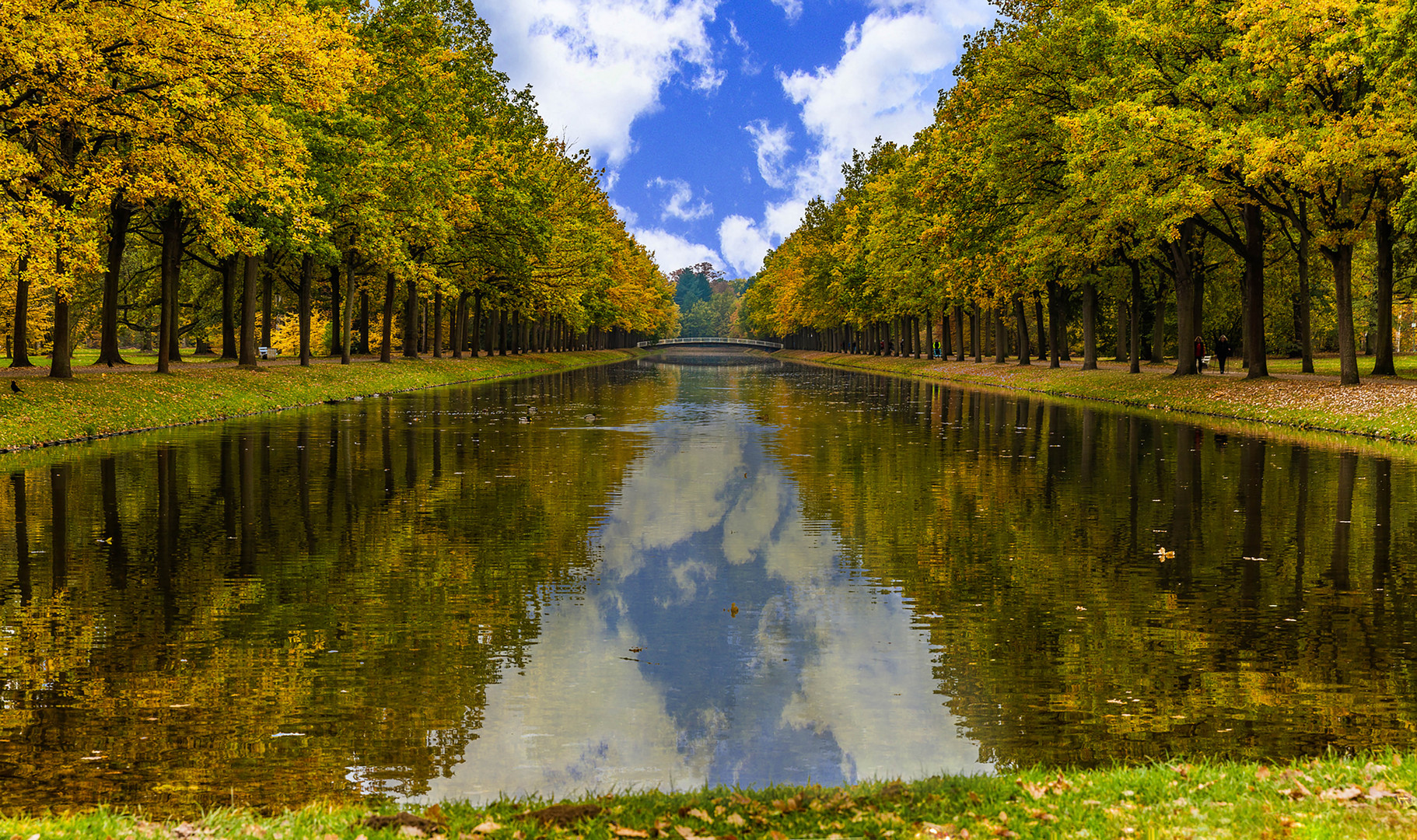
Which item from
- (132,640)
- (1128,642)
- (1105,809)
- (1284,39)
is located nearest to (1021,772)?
(1105,809)

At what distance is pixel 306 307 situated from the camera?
43.4 meters

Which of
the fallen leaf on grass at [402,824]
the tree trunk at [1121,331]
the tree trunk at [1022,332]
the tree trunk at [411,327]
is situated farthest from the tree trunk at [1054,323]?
the fallen leaf on grass at [402,824]

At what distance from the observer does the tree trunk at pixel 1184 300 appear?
39.2 meters

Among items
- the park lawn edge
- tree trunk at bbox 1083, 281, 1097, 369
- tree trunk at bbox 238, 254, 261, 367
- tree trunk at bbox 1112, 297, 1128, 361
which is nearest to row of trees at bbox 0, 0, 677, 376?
tree trunk at bbox 238, 254, 261, 367

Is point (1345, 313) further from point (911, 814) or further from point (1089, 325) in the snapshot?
point (911, 814)

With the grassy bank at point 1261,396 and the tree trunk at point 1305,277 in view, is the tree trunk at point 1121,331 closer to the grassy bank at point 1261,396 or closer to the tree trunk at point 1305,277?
the grassy bank at point 1261,396

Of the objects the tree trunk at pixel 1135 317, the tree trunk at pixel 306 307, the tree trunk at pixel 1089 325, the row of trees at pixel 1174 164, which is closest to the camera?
the row of trees at pixel 1174 164

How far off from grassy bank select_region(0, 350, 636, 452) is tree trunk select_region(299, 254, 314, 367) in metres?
0.79

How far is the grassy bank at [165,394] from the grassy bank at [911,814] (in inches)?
729

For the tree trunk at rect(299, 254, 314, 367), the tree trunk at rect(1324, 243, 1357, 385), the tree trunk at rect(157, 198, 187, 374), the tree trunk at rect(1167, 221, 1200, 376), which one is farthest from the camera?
the tree trunk at rect(299, 254, 314, 367)

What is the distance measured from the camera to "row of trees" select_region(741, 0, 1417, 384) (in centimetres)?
2845

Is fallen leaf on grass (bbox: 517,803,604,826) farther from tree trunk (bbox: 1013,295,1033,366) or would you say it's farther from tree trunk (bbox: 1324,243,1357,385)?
tree trunk (bbox: 1013,295,1033,366)

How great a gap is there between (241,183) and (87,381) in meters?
6.25

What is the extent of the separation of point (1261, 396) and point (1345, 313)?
12.2 ft
